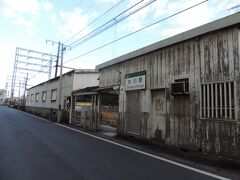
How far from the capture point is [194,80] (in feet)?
25.2

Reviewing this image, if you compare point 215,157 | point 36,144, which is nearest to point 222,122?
point 215,157

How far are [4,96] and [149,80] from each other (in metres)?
117

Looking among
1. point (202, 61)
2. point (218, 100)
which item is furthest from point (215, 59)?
point (218, 100)

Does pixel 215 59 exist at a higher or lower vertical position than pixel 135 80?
higher

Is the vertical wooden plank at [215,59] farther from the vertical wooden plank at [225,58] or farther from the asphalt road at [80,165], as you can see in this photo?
the asphalt road at [80,165]

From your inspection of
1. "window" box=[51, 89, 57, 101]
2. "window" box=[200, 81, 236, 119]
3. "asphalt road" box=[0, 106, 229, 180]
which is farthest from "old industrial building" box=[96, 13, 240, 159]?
"window" box=[51, 89, 57, 101]

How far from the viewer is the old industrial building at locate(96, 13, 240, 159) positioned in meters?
6.51

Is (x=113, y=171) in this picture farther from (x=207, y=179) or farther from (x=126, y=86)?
(x=126, y=86)

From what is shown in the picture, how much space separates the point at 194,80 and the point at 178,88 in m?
0.66

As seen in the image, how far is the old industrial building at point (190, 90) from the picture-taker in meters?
6.51

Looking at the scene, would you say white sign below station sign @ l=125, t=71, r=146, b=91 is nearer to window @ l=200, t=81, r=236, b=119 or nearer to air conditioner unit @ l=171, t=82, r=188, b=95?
air conditioner unit @ l=171, t=82, r=188, b=95

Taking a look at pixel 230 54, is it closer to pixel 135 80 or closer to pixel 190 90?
pixel 190 90

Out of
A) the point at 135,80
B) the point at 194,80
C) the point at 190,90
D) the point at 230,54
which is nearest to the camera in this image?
the point at 230,54

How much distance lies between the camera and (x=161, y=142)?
8.90 metres
